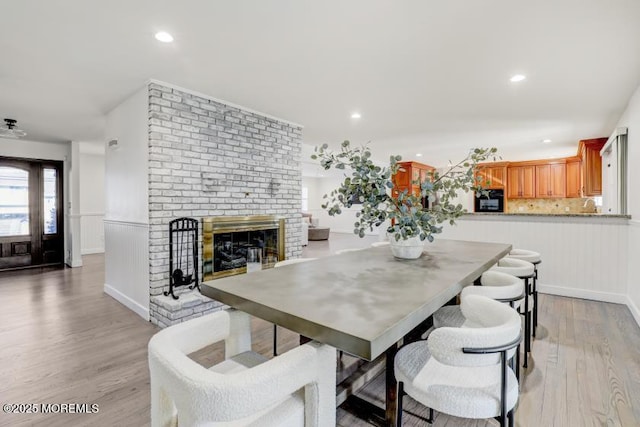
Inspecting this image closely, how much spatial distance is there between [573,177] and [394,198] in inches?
286

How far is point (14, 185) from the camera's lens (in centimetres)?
557

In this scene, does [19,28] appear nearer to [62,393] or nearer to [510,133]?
[62,393]

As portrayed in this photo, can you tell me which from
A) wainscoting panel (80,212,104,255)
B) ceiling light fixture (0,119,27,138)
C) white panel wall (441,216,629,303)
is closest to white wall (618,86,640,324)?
white panel wall (441,216,629,303)

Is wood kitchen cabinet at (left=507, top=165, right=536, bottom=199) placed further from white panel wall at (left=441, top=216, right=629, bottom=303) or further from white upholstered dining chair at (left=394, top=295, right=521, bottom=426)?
white upholstered dining chair at (left=394, top=295, right=521, bottom=426)

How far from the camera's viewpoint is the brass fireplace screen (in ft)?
11.3

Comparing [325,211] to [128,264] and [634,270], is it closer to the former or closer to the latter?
[128,264]

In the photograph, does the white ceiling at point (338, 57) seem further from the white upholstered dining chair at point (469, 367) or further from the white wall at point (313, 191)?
the white wall at point (313, 191)

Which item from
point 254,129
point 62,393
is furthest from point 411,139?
point 62,393

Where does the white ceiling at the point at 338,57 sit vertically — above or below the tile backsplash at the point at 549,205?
above

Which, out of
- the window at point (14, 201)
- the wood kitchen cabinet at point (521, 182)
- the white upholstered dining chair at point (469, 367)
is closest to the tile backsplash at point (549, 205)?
the wood kitchen cabinet at point (521, 182)

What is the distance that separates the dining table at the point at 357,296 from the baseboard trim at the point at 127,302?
7.48 feet

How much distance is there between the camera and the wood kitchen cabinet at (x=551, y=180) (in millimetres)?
7121

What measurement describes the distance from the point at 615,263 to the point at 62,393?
5.38 m

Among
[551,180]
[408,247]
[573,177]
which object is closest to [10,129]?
[408,247]
